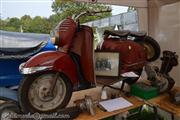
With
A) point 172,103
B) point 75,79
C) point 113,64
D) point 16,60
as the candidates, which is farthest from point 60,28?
point 172,103

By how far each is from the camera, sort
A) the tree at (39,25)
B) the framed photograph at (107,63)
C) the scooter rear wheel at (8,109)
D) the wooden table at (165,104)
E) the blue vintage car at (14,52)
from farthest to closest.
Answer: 1. the tree at (39,25)
2. the blue vintage car at (14,52)
3. the framed photograph at (107,63)
4. the wooden table at (165,104)
5. the scooter rear wheel at (8,109)

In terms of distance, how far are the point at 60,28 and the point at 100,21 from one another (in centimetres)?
111

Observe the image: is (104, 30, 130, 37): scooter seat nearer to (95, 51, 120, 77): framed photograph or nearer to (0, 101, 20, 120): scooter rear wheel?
(95, 51, 120, 77): framed photograph

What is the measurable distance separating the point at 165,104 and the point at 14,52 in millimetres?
1554

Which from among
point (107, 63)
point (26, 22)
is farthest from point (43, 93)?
point (26, 22)

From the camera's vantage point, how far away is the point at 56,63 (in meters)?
1.52

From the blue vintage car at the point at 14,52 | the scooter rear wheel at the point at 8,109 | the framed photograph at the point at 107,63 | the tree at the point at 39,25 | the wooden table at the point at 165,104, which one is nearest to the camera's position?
the scooter rear wheel at the point at 8,109

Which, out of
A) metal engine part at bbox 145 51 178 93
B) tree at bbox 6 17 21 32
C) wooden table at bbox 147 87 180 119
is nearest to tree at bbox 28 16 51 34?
tree at bbox 6 17 21 32

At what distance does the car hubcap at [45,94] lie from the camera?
4.97 ft

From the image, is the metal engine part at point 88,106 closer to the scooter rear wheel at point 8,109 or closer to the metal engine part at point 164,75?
the scooter rear wheel at point 8,109

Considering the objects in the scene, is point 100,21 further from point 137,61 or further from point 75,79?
point 75,79

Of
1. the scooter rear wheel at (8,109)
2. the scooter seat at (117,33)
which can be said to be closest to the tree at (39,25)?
the scooter seat at (117,33)

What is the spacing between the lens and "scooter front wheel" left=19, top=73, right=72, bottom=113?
1466 millimetres

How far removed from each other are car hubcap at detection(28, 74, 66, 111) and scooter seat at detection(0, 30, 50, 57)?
81cm
